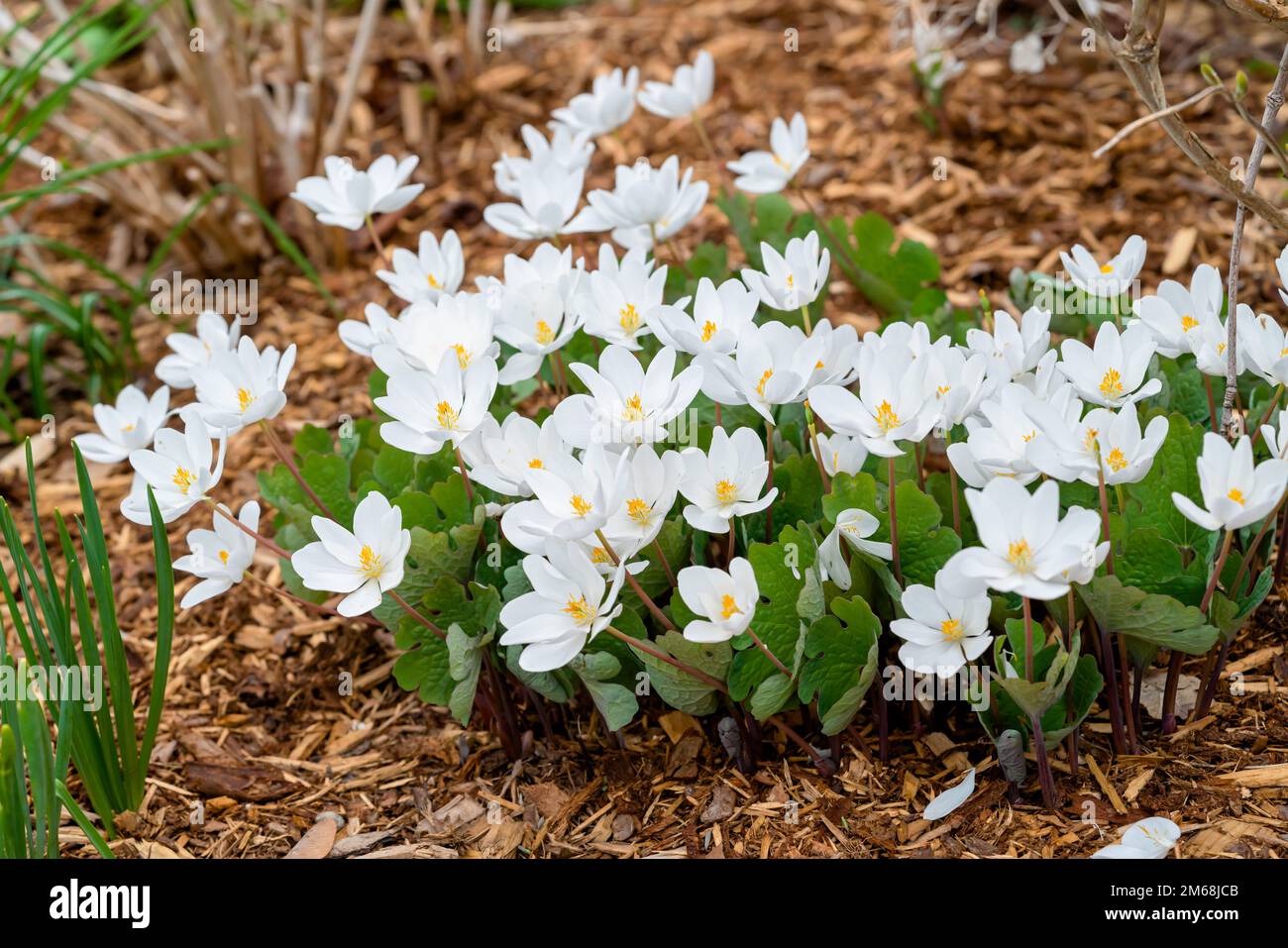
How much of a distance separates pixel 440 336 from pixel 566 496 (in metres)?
0.44

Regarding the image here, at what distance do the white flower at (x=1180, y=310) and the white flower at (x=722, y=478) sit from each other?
0.58 metres

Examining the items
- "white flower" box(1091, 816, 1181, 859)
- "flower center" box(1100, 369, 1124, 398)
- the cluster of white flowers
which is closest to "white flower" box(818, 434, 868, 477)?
the cluster of white flowers

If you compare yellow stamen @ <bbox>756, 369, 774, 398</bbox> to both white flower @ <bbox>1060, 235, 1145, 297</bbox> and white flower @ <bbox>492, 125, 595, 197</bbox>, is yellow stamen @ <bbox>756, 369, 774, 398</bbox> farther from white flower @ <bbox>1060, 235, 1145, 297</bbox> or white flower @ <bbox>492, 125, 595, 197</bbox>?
white flower @ <bbox>492, 125, 595, 197</bbox>

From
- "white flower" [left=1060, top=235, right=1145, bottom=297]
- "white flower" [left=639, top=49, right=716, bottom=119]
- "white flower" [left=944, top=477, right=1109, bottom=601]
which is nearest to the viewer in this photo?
"white flower" [left=944, top=477, right=1109, bottom=601]

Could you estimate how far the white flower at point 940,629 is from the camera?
4.95ft

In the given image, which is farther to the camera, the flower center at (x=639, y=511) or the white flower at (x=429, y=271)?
the white flower at (x=429, y=271)

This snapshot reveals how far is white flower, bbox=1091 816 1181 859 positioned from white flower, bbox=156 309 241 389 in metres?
1.48

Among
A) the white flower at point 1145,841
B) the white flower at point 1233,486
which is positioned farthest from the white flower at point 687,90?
the white flower at point 1145,841

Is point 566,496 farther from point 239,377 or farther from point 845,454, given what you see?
point 239,377

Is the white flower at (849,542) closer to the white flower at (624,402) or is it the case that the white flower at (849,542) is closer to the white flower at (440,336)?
the white flower at (624,402)

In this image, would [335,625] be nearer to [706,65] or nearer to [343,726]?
[343,726]

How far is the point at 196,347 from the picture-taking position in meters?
2.08

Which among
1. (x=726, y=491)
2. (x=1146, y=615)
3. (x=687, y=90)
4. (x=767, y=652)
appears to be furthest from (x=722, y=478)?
(x=687, y=90)

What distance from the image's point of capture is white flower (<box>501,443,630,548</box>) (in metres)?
1.51
